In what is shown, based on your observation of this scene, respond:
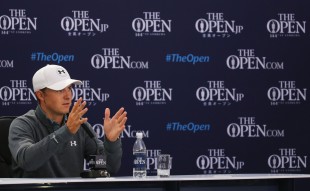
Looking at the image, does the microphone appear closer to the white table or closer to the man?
the white table

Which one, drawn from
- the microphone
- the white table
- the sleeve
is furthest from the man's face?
the white table

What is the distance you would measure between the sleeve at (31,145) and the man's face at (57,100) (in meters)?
0.22

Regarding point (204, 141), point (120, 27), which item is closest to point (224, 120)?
point (204, 141)

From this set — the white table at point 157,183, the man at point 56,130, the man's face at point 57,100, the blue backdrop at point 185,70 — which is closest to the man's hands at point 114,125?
the man at point 56,130

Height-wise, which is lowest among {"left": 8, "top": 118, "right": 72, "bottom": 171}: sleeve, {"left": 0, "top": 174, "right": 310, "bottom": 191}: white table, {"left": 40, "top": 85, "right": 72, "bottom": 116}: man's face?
{"left": 0, "top": 174, "right": 310, "bottom": 191}: white table

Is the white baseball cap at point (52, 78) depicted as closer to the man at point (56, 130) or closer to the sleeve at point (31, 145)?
the man at point (56, 130)

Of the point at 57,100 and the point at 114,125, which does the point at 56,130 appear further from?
the point at 114,125

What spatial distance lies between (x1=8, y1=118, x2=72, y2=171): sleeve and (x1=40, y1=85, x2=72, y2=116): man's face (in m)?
0.22

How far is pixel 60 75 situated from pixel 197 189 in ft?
4.10

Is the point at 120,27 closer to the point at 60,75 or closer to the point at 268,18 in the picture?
the point at 268,18

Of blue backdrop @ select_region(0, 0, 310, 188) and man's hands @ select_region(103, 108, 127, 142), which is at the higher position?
blue backdrop @ select_region(0, 0, 310, 188)

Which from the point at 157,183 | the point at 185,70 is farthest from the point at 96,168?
the point at 185,70

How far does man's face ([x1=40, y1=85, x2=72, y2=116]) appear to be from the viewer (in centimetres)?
412

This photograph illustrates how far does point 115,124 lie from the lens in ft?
13.1
